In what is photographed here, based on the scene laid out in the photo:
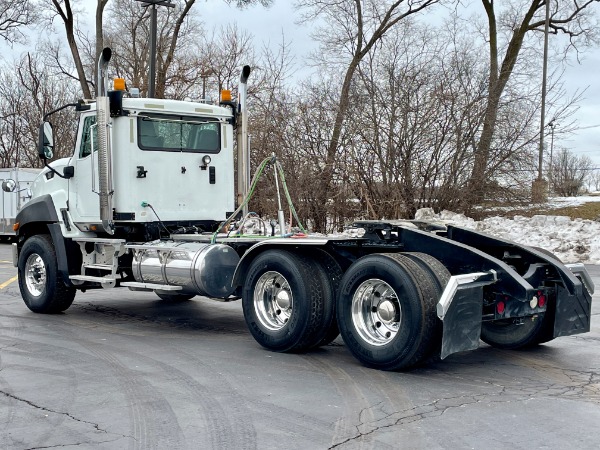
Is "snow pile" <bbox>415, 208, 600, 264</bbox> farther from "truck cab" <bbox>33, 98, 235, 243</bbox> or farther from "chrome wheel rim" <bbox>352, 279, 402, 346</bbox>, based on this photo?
"chrome wheel rim" <bbox>352, 279, 402, 346</bbox>

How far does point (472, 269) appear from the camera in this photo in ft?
22.9

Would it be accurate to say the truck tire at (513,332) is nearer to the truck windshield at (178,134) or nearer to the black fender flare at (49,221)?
the truck windshield at (178,134)

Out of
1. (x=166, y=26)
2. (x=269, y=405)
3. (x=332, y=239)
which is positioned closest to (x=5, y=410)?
(x=269, y=405)

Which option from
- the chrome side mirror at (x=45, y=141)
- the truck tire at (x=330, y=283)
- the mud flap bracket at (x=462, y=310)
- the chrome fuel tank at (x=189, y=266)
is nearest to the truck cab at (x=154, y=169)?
the chrome side mirror at (x=45, y=141)

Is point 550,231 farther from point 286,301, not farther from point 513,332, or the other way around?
point 286,301

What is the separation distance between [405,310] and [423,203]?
16.3 meters

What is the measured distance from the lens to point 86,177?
10.4 metres

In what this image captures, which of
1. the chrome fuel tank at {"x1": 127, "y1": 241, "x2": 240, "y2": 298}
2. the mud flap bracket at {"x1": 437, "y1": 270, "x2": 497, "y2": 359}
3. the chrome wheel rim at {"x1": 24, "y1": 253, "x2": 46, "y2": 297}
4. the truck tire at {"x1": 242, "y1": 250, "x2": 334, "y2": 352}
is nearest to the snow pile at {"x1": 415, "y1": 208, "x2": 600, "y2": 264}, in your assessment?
the chrome fuel tank at {"x1": 127, "y1": 241, "x2": 240, "y2": 298}

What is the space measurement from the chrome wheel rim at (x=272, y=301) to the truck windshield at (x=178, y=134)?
3164 mm

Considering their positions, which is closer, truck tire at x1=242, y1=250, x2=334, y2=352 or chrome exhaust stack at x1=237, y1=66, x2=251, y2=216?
truck tire at x1=242, y1=250, x2=334, y2=352

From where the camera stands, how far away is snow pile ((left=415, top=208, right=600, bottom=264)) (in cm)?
1836

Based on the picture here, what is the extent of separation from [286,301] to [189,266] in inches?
62.0

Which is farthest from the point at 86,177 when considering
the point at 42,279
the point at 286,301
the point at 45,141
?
the point at 286,301

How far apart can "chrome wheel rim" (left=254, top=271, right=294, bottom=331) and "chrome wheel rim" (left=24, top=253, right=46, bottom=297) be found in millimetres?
4247
